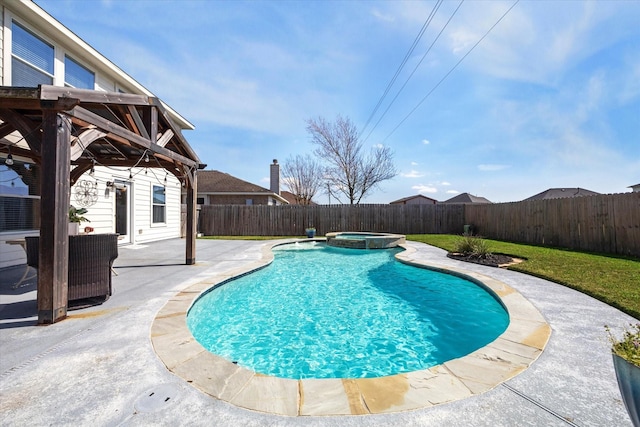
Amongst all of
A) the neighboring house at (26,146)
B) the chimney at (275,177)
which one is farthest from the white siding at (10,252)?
the chimney at (275,177)

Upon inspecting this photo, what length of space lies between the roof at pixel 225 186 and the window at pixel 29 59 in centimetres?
1457

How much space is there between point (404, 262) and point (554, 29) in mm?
7587

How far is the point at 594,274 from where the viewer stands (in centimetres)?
518

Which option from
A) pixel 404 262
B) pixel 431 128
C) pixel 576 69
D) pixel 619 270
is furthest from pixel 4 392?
pixel 431 128

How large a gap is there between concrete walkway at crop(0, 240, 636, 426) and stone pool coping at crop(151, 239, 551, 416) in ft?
0.23

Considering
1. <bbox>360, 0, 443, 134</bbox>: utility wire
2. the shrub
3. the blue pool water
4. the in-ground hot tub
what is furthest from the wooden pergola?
<bbox>360, 0, 443, 134</bbox>: utility wire

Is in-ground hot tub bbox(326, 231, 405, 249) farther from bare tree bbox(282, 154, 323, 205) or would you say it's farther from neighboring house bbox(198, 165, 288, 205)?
bare tree bbox(282, 154, 323, 205)

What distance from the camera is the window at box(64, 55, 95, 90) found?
6655 mm

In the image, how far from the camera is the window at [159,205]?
1075 centimetres

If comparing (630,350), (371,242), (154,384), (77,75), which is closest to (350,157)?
(371,242)

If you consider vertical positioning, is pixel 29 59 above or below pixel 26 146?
above

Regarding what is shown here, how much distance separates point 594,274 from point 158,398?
7294 mm

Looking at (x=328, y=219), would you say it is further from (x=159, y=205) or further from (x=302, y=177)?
(x=302, y=177)

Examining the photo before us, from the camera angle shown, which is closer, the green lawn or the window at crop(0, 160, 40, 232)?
the green lawn
